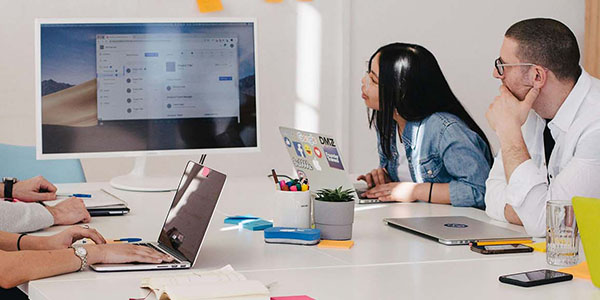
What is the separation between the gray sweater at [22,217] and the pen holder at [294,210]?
22.7 inches

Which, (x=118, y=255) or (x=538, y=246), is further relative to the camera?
(x=538, y=246)

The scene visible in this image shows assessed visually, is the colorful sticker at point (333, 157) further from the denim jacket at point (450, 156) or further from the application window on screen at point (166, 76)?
the application window on screen at point (166, 76)

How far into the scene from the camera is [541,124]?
7.35 ft

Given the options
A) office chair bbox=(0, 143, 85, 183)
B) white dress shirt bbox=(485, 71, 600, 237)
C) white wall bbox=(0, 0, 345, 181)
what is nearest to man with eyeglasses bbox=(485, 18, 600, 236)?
white dress shirt bbox=(485, 71, 600, 237)

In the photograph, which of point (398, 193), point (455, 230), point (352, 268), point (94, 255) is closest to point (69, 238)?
point (94, 255)

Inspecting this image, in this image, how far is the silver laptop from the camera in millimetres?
1552

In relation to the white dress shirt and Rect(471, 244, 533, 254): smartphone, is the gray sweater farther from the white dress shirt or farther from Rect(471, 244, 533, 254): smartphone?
the white dress shirt

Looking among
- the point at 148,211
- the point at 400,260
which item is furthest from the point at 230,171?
the point at 400,260

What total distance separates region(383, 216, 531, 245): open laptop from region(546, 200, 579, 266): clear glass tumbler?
21cm

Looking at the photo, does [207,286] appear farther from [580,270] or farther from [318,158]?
[318,158]

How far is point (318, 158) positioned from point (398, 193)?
1.20 ft

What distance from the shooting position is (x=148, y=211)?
7.43 feet

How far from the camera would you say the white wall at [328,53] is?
13.1 ft

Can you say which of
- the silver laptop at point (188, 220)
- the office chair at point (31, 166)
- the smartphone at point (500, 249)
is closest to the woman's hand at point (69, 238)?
the silver laptop at point (188, 220)
